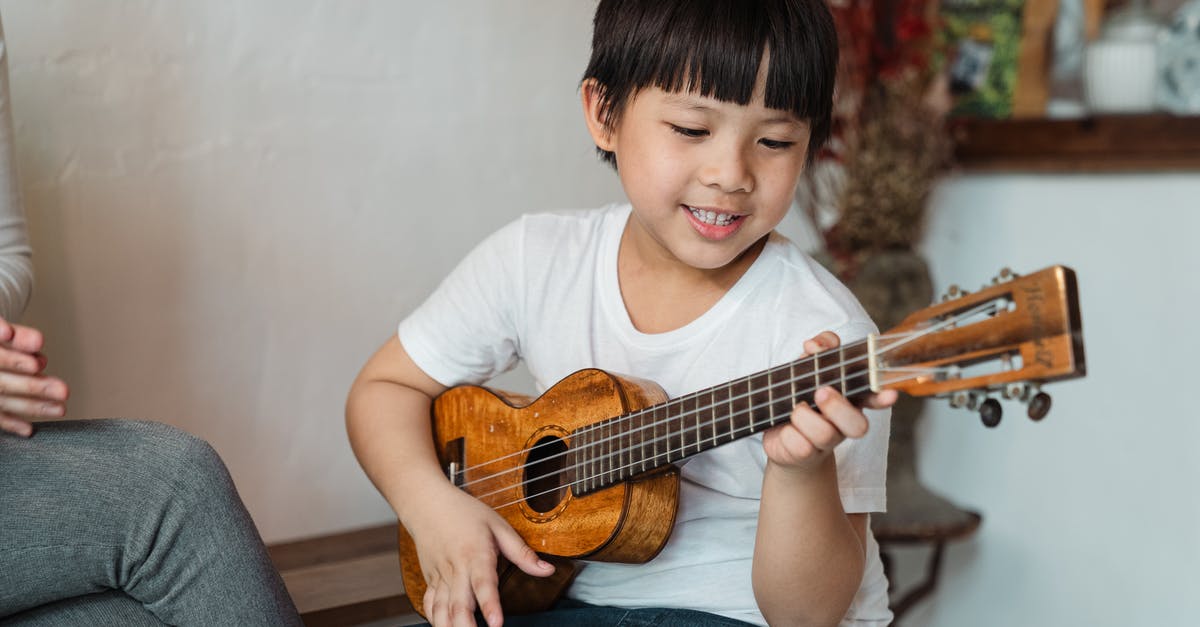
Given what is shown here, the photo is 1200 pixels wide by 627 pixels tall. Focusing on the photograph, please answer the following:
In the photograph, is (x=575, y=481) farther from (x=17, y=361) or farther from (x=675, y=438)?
(x=17, y=361)

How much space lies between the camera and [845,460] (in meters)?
1.13

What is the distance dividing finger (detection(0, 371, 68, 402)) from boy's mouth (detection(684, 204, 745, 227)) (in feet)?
2.07

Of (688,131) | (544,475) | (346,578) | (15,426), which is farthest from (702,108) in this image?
(346,578)

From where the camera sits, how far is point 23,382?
1103 mm

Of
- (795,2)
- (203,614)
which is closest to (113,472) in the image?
(203,614)

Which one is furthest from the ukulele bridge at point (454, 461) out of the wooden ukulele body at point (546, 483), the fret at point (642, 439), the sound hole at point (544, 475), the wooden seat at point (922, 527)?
the wooden seat at point (922, 527)

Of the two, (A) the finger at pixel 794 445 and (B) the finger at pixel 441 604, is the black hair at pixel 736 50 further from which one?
(B) the finger at pixel 441 604

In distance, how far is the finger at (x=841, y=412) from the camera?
0.90m

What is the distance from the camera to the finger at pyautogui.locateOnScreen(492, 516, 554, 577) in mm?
1193

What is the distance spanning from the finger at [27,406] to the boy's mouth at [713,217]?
64 cm

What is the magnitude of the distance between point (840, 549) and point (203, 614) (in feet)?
1.98

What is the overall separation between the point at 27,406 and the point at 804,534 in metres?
0.74

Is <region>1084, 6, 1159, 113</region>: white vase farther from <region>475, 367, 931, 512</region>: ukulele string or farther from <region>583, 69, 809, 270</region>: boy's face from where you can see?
<region>475, 367, 931, 512</region>: ukulele string

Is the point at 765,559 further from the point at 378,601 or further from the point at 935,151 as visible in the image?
the point at 935,151
